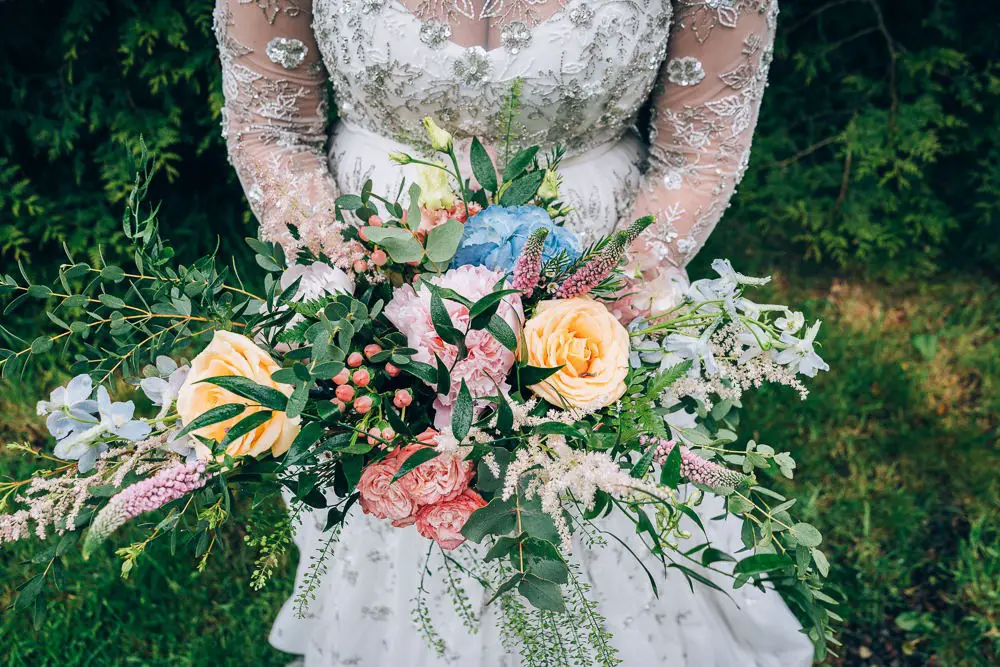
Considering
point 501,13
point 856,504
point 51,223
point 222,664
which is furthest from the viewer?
point 51,223

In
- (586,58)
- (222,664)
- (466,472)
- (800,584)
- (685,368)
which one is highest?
(586,58)

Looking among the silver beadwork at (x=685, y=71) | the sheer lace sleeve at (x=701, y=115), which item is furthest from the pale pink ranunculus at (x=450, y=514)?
the silver beadwork at (x=685, y=71)

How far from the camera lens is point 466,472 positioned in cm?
113

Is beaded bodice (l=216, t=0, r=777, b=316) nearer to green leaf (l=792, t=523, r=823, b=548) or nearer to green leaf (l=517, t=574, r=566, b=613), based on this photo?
green leaf (l=792, t=523, r=823, b=548)

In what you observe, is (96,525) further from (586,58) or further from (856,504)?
(856,504)

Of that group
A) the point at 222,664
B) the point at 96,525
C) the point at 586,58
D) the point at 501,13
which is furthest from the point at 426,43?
the point at 222,664

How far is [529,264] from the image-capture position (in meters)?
1.05

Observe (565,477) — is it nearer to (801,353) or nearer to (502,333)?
(502,333)

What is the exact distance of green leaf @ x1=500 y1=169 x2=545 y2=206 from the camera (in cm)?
118

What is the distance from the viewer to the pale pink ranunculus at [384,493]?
1.11 metres

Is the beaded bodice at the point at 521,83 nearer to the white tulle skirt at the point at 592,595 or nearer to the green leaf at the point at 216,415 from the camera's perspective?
the white tulle skirt at the point at 592,595

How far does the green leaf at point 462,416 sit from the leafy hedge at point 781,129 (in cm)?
228

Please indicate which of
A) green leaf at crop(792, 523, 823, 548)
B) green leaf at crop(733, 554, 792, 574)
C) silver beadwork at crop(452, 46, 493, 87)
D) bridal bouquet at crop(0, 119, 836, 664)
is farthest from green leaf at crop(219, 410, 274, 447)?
silver beadwork at crop(452, 46, 493, 87)

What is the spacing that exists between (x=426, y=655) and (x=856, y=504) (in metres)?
1.56
